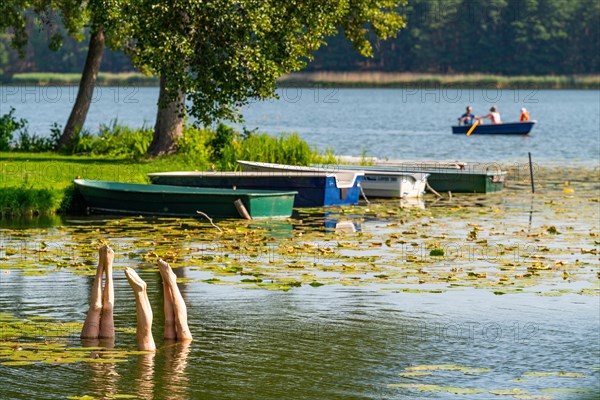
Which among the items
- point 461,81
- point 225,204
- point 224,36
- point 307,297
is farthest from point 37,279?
point 461,81

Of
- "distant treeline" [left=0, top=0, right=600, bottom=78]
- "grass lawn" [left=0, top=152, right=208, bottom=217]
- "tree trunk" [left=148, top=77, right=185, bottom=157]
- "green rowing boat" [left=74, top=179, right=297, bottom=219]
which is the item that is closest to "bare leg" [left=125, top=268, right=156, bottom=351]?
"green rowing boat" [left=74, top=179, right=297, bottom=219]

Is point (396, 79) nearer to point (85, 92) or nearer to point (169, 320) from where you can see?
point (85, 92)

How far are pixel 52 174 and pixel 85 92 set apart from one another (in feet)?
27.3

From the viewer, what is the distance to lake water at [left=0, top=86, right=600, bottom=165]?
59.3m

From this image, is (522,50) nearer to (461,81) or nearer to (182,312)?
(461,81)

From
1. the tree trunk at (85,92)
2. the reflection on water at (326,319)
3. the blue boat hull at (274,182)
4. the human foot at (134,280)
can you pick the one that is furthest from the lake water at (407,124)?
the human foot at (134,280)

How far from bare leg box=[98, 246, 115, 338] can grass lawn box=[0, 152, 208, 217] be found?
12.5 metres

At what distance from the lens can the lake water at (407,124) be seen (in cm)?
5934

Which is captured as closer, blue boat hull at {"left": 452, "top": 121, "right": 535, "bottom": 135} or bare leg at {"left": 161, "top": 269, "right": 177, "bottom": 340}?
bare leg at {"left": 161, "top": 269, "right": 177, "bottom": 340}

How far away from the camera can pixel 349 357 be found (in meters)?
14.5

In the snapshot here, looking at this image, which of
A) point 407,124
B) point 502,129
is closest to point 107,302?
point 502,129

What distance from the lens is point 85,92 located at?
37812 mm

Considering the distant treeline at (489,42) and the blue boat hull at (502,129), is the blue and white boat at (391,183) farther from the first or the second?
the distant treeline at (489,42)

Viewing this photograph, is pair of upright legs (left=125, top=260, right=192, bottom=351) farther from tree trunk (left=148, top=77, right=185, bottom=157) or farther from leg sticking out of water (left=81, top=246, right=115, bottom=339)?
tree trunk (left=148, top=77, right=185, bottom=157)
